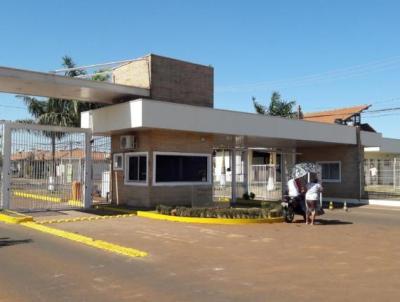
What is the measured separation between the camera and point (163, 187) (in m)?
21.3

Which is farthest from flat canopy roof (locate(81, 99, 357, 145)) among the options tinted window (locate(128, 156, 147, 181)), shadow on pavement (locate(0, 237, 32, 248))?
shadow on pavement (locate(0, 237, 32, 248))

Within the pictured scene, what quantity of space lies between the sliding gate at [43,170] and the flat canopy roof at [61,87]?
1574 mm

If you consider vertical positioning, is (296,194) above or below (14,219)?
above

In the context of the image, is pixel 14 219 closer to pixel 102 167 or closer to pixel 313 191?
pixel 313 191

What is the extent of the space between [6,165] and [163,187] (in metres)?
6.35

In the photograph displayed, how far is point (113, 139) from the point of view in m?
23.7

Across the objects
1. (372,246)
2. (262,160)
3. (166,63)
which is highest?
(166,63)

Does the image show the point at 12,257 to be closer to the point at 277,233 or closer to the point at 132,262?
the point at 132,262

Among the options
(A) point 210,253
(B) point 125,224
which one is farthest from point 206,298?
(B) point 125,224

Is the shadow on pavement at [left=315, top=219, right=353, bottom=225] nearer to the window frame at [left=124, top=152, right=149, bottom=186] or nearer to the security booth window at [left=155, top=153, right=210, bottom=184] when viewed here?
the security booth window at [left=155, top=153, right=210, bottom=184]

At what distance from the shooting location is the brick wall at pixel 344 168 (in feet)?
98.7

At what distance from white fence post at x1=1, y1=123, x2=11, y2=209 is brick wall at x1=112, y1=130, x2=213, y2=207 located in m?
5.15

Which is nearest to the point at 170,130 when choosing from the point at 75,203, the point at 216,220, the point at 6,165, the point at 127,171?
the point at 127,171

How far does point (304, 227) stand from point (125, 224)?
19.1ft
